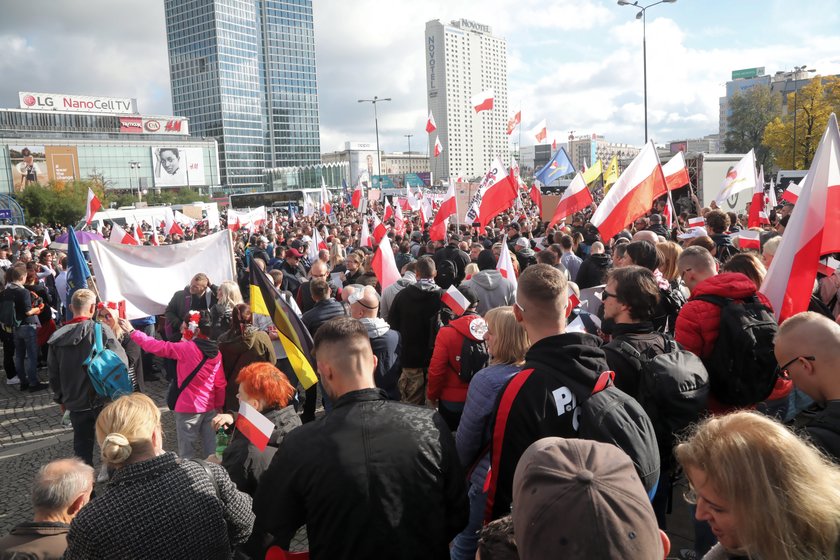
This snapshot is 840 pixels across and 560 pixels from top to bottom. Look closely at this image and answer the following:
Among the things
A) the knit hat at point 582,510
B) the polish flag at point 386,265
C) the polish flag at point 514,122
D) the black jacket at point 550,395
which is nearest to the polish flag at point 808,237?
the black jacket at point 550,395

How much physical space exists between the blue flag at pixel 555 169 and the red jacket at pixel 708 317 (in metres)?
16.0

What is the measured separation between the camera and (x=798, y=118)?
136ft

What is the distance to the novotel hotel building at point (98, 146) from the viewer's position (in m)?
78.0

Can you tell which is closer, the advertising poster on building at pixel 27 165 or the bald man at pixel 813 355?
the bald man at pixel 813 355

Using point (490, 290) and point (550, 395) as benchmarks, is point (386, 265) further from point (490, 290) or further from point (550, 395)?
point (550, 395)

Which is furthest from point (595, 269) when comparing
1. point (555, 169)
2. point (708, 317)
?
point (555, 169)

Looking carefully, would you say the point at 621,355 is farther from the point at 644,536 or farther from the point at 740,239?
the point at 740,239

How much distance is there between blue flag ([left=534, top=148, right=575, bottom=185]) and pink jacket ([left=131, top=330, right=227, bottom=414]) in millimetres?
15620

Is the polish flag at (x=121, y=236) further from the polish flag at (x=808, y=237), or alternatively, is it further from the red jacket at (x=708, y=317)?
the polish flag at (x=808, y=237)

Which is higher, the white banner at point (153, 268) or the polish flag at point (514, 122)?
the polish flag at point (514, 122)

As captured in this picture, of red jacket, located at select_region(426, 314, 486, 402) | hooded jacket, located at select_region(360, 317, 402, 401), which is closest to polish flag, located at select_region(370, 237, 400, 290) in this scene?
hooded jacket, located at select_region(360, 317, 402, 401)

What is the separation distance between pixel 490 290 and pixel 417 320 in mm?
1151

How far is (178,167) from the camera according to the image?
9606 cm

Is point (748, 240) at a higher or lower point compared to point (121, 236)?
lower
